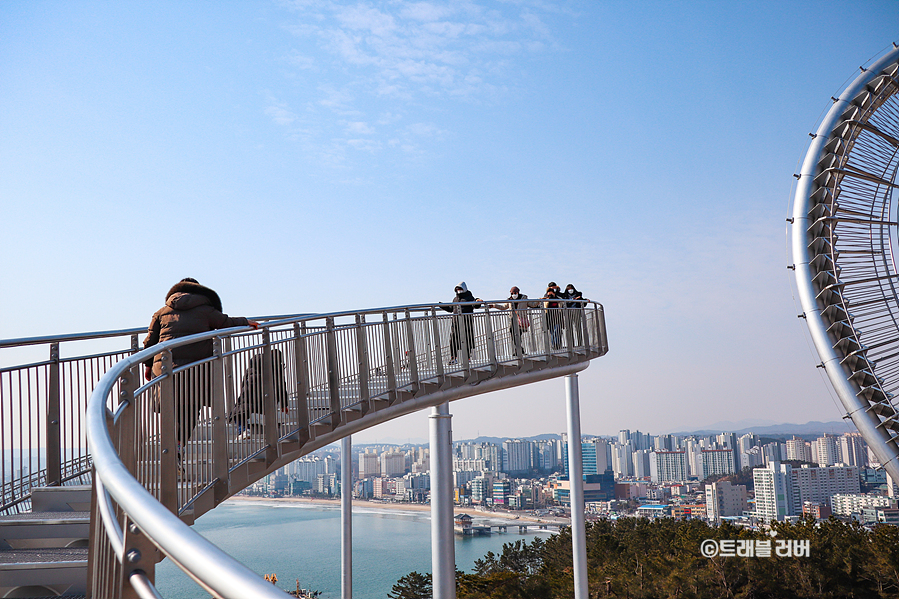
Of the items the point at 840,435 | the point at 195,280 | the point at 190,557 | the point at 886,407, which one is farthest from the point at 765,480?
the point at 190,557

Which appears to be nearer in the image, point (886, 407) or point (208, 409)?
point (208, 409)

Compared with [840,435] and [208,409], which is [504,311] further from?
[840,435]

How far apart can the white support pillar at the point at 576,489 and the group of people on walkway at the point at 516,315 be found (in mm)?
1629

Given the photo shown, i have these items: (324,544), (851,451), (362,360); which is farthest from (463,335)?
(851,451)

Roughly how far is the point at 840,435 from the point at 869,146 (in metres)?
47.8

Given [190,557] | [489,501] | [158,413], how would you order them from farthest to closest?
[489,501], [158,413], [190,557]

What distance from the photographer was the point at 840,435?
198 feet

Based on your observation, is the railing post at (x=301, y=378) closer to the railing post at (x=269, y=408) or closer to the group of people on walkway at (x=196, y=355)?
the group of people on walkway at (x=196, y=355)

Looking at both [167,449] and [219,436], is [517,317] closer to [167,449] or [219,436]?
[219,436]

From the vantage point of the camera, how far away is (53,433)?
6820 millimetres

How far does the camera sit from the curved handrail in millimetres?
1967

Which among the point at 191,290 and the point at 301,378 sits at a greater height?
the point at 191,290

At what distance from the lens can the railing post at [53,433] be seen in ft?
22.2

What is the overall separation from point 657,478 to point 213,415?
→ 69098 millimetres
